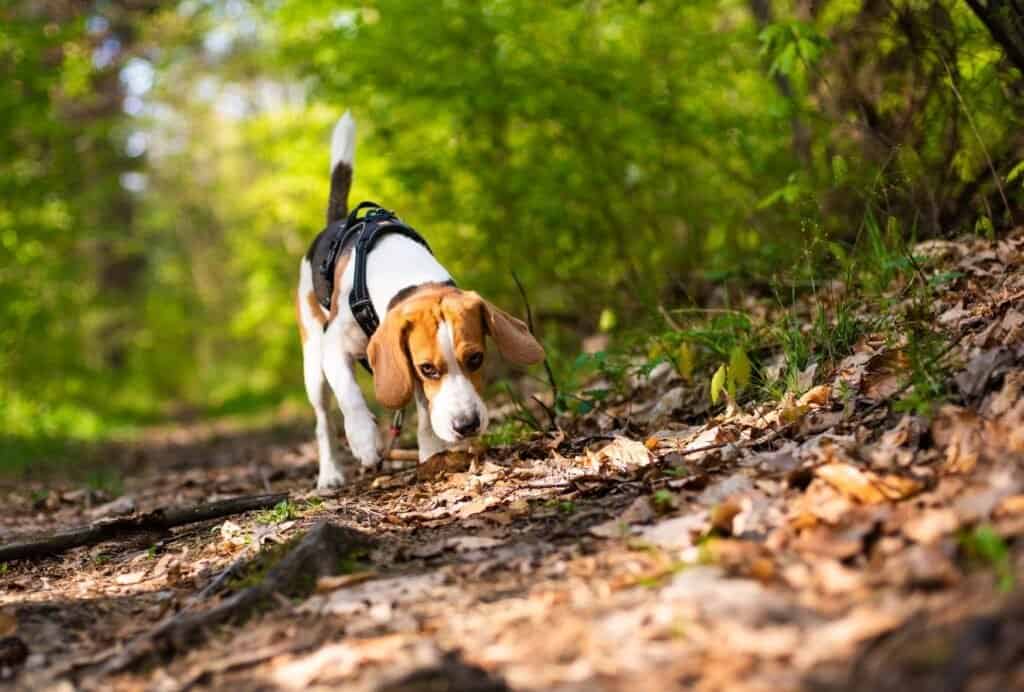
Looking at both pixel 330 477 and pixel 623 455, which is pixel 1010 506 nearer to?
pixel 623 455

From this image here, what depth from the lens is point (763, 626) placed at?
2.08 meters

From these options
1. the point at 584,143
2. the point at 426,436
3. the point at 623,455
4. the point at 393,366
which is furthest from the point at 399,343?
the point at 584,143

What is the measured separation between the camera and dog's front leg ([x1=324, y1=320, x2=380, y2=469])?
189 inches

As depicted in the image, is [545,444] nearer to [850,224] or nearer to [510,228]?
[850,224]

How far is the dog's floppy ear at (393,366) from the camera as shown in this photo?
13.9 ft

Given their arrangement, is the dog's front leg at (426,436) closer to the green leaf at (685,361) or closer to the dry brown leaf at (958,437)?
the green leaf at (685,361)

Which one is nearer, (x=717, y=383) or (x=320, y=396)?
(x=717, y=383)

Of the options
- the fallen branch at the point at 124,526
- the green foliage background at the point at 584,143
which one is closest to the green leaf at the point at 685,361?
the green foliage background at the point at 584,143

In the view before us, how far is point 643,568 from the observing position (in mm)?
2619

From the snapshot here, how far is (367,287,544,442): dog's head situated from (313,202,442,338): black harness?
42cm

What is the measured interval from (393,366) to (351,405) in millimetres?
669

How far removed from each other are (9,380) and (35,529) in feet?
Answer: 25.8

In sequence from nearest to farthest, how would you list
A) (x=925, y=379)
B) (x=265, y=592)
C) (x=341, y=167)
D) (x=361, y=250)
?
(x=265, y=592)
(x=925, y=379)
(x=361, y=250)
(x=341, y=167)

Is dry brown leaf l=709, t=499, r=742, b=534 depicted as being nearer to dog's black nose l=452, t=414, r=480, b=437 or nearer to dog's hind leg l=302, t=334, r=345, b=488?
dog's black nose l=452, t=414, r=480, b=437
